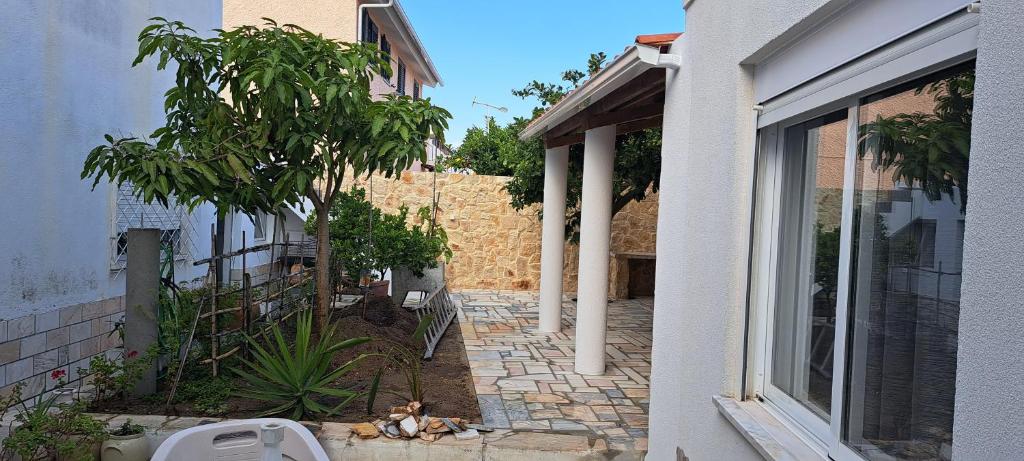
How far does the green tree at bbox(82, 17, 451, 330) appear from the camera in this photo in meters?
5.60

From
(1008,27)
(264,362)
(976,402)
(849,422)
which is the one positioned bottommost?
(264,362)

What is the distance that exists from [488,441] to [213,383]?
2.45 m

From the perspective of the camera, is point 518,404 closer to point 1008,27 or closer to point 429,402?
point 429,402

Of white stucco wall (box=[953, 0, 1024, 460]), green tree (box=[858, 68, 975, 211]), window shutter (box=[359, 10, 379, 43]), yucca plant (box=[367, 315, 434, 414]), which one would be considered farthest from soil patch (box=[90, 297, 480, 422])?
window shutter (box=[359, 10, 379, 43])

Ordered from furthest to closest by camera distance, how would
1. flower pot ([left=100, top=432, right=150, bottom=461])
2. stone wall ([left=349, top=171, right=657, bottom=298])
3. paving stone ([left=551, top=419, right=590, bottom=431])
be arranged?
stone wall ([left=349, top=171, right=657, bottom=298]) → paving stone ([left=551, top=419, right=590, bottom=431]) → flower pot ([left=100, top=432, right=150, bottom=461])

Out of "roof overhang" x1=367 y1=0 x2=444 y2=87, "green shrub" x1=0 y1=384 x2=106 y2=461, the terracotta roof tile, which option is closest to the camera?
"green shrub" x1=0 y1=384 x2=106 y2=461

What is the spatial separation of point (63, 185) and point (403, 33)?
13665mm

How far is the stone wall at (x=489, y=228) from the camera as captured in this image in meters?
14.1

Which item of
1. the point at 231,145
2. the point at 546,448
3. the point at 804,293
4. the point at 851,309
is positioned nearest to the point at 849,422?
the point at 851,309

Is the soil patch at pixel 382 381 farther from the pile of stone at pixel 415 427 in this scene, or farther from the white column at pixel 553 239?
the white column at pixel 553 239

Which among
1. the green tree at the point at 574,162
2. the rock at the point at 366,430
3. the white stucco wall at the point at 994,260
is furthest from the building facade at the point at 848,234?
the green tree at the point at 574,162

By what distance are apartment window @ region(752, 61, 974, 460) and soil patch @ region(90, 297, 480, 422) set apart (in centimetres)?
316

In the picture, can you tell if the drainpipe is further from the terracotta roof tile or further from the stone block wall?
the terracotta roof tile

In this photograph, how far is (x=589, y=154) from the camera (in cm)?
766
